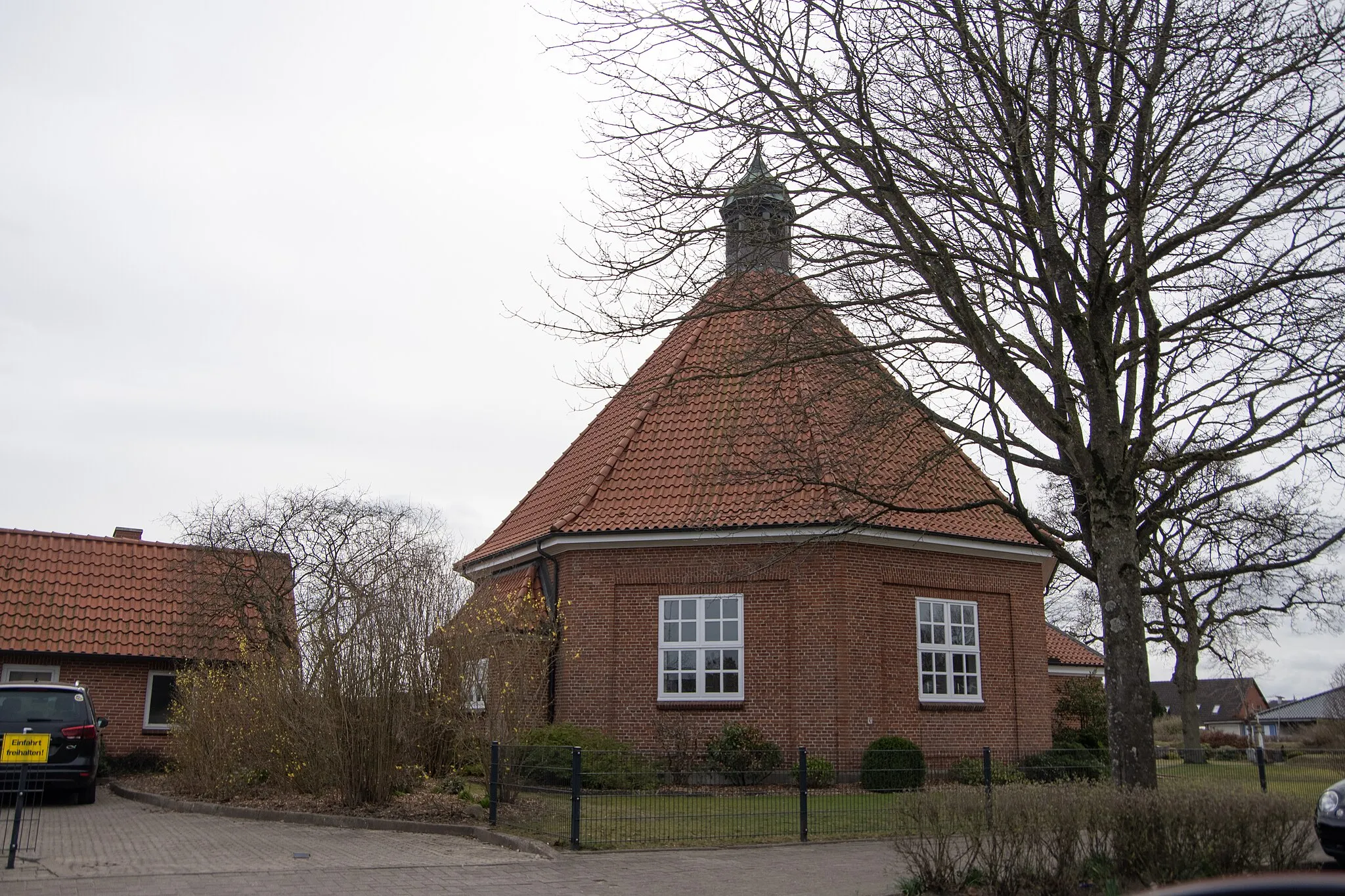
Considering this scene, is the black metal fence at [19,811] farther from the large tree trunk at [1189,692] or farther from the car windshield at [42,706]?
the large tree trunk at [1189,692]

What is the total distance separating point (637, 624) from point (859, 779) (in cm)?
486

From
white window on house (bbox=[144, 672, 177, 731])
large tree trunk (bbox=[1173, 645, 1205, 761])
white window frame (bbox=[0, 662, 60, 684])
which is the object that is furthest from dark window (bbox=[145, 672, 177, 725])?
large tree trunk (bbox=[1173, 645, 1205, 761])

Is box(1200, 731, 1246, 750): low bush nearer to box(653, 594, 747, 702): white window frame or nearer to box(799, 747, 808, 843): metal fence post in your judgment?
box(653, 594, 747, 702): white window frame

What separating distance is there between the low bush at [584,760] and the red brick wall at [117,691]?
10.2 m

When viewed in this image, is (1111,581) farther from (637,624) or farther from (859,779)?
Answer: (637,624)

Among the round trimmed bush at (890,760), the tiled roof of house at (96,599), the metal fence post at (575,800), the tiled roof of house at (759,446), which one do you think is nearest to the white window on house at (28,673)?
the tiled roof of house at (96,599)

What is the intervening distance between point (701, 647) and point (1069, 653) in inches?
688

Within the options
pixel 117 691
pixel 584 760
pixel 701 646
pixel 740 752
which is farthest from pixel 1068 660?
pixel 117 691

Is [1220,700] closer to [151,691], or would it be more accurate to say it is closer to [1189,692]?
[1189,692]

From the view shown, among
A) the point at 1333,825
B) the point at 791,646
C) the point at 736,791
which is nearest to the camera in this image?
the point at 1333,825

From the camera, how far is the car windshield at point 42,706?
52.2 ft

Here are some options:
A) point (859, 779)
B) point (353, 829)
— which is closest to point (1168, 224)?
point (859, 779)

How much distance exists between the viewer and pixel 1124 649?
33.8 ft

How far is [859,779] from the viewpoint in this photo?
54.4ft
